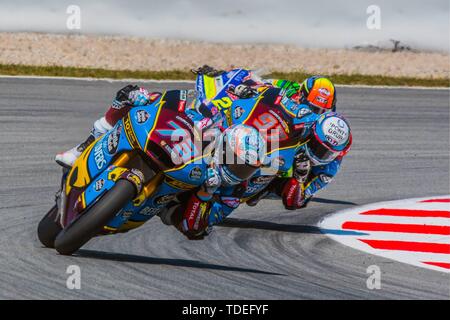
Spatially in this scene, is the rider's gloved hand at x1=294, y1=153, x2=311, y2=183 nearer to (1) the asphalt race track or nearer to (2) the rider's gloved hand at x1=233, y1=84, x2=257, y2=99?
(1) the asphalt race track

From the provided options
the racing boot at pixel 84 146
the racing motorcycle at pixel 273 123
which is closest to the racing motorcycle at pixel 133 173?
the racing boot at pixel 84 146

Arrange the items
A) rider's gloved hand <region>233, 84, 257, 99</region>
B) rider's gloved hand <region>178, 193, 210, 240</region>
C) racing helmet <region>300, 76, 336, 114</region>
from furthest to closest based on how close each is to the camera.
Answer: racing helmet <region>300, 76, 336, 114</region>
rider's gloved hand <region>233, 84, 257, 99</region>
rider's gloved hand <region>178, 193, 210, 240</region>

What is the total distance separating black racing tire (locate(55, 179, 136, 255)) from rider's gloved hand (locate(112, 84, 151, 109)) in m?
0.97

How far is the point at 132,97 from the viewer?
7875 millimetres

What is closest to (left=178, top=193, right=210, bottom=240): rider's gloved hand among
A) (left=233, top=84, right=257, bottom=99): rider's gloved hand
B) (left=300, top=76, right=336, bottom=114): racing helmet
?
(left=233, top=84, right=257, bottom=99): rider's gloved hand

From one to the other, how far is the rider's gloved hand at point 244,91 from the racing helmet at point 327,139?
634 mm

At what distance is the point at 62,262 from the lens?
7402mm

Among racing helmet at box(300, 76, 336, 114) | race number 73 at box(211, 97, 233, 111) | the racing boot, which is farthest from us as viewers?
racing helmet at box(300, 76, 336, 114)

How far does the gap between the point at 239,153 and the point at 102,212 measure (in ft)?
3.03

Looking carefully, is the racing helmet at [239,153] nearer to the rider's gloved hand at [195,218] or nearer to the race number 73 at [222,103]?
the rider's gloved hand at [195,218]

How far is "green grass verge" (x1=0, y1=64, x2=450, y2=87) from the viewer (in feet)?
51.9
